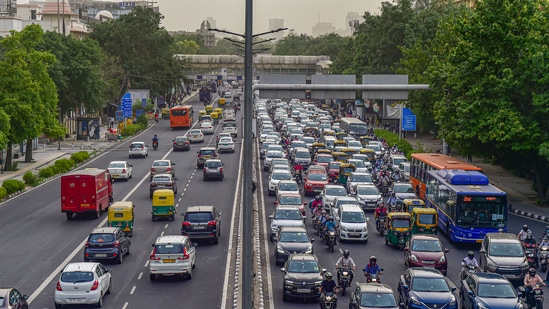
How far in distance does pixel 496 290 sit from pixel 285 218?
15.8 m

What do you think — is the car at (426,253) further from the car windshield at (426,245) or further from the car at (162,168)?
the car at (162,168)

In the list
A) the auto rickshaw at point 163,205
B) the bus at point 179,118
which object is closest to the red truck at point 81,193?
the auto rickshaw at point 163,205

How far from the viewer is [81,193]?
4584cm

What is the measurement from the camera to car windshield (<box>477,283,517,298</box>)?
2603 cm

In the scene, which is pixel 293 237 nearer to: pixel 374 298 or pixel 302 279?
pixel 302 279

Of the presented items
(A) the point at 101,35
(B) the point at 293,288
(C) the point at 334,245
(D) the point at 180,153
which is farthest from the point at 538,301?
(A) the point at 101,35

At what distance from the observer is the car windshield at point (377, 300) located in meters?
25.0

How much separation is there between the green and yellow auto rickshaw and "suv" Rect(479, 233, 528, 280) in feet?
19.1

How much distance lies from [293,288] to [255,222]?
14721mm

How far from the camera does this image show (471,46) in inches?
2151

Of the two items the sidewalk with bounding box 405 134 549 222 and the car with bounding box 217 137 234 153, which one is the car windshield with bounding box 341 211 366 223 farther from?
the car with bounding box 217 137 234 153

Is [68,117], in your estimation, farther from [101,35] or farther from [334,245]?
[334,245]

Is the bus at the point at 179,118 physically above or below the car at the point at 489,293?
above

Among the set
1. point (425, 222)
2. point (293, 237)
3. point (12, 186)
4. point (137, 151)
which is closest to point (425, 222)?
point (425, 222)
